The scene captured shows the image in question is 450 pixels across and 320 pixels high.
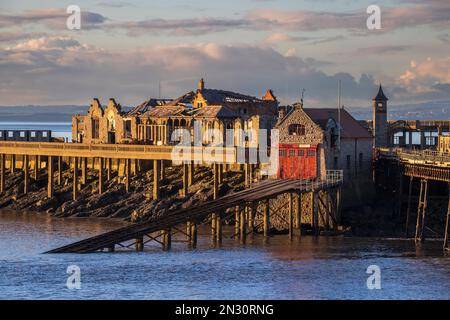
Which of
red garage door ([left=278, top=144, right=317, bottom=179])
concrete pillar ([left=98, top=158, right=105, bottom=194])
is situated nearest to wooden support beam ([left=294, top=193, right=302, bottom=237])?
red garage door ([left=278, top=144, right=317, bottom=179])

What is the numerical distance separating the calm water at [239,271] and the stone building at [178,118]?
28.2 metres

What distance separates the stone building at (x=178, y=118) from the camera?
355 feet

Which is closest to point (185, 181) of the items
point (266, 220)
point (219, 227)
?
point (266, 220)

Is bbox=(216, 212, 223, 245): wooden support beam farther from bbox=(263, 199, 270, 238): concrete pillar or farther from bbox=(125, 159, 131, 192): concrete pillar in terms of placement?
bbox=(125, 159, 131, 192): concrete pillar

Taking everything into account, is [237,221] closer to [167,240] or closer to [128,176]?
[167,240]

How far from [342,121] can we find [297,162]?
551 cm

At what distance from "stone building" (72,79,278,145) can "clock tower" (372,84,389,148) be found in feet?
28.4

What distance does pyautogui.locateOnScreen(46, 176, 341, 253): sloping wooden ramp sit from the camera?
2766 inches

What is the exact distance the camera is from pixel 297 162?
274ft

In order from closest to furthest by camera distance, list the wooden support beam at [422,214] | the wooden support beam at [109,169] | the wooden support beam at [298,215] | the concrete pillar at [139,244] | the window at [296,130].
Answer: the concrete pillar at [139,244] → the wooden support beam at [422,214] → the wooden support beam at [298,215] → the window at [296,130] → the wooden support beam at [109,169]

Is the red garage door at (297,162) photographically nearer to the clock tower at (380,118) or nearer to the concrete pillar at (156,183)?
the concrete pillar at (156,183)

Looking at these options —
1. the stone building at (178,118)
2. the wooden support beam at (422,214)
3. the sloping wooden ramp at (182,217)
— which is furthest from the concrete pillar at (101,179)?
the wooden support beam at (422,214)
